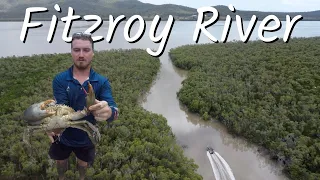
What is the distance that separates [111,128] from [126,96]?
523 centimetres

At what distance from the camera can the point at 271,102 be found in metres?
15.6

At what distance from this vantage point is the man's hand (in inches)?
126


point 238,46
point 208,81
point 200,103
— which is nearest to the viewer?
point 200,103

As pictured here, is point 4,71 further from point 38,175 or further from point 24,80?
point 38,175

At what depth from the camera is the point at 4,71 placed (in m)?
23.0

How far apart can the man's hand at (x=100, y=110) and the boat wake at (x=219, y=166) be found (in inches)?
301

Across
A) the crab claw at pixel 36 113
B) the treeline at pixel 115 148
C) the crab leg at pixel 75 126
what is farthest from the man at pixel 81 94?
the treeline at pixel 115 148

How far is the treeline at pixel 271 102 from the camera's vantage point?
1099cm

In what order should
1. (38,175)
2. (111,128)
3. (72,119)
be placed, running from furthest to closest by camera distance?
1. (111,128)
2. (38,175)
3. (72,119)

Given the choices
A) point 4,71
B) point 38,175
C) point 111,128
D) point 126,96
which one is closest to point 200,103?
point 126,96

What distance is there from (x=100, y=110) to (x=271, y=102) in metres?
14.1

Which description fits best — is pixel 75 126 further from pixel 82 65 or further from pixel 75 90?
pixel 82 65

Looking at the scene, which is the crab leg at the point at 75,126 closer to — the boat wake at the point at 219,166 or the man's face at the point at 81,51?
the man's face at the point at 81,51

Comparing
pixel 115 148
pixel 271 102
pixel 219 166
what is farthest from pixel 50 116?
pixel 271 102
